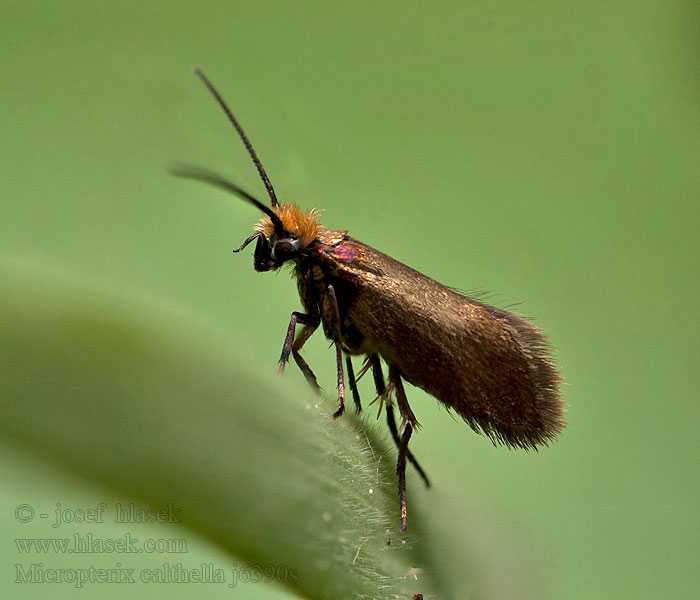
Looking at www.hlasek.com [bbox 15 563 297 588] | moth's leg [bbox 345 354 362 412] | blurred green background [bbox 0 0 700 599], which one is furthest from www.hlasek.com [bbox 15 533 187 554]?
moth's leg [bbox 345 354 362 412]

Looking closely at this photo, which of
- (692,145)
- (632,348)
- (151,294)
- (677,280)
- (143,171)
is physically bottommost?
(151,294)

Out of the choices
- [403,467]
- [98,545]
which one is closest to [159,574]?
[98,545]

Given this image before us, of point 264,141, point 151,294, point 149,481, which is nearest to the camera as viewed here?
point 149,481

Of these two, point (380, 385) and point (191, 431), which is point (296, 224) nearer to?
point (380, 385)

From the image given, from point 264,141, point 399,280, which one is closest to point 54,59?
point 264,141

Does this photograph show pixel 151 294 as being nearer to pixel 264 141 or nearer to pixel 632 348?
pixel 264 141

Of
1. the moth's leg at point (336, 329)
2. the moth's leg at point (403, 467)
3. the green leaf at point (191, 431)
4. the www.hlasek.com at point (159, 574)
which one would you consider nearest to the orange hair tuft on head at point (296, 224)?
the moth's leg at point (336, 329)
